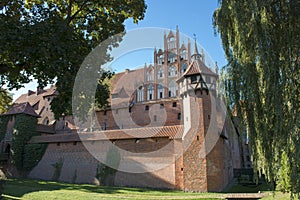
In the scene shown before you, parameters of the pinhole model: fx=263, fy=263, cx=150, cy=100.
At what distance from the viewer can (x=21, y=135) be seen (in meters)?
23.6

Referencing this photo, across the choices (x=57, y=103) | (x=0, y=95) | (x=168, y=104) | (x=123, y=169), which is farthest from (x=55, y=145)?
(x=57, y=103)

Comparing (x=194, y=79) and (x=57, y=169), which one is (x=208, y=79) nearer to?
(x=194, y=79)

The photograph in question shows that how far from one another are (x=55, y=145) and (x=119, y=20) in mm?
15160

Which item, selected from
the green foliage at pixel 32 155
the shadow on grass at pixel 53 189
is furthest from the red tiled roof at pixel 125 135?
the shadow on grass at pixel 53 189

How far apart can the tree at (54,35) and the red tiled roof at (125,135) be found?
881 cm

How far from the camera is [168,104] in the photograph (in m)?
28.5

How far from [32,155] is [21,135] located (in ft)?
7.73

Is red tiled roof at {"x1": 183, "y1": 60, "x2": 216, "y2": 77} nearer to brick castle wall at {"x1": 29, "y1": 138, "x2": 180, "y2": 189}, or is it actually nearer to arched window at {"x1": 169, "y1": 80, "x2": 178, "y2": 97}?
brick castle wall at {"x1": 29, "y1": 138, "x2": 180, "y2": 189}

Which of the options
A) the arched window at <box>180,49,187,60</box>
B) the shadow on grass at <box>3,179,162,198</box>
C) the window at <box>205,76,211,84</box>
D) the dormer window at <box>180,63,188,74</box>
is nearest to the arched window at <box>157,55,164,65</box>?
the arched window at <box>180,49,187,60</box>

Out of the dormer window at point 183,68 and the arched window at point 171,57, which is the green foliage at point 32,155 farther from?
the arched window at point 171,57

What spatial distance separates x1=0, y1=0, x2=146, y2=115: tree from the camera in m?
6.70

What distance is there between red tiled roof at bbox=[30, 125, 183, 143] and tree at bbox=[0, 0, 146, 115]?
8.81 metres

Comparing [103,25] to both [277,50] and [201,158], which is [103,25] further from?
[201,158]

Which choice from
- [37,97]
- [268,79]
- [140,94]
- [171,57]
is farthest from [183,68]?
[268,79]
